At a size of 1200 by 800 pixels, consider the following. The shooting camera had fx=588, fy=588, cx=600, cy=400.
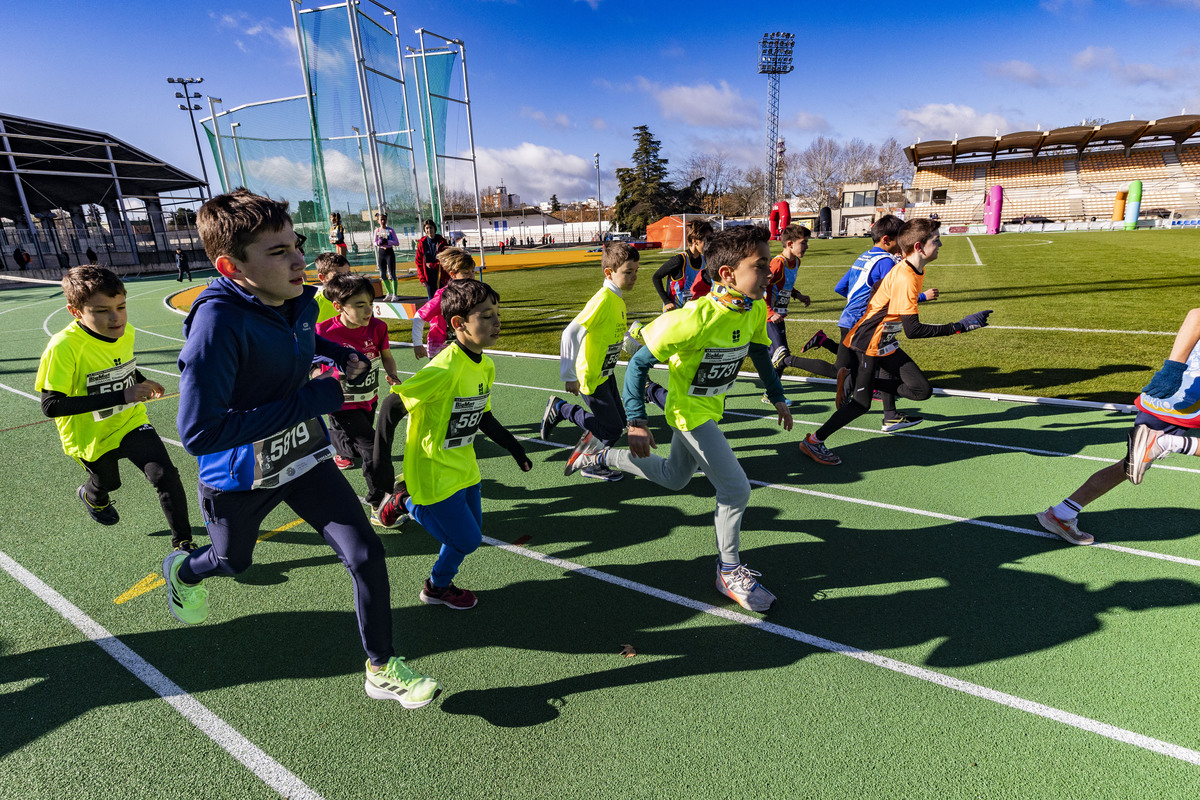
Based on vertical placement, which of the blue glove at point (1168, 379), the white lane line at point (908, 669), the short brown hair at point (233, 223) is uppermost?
the short brown hair at point (233, 223)

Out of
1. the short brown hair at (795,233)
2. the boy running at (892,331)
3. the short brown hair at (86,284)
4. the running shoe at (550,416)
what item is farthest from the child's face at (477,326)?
the short brown hair at (795,233)

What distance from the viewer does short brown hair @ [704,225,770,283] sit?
3.38m

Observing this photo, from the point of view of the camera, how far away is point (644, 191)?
74125 mm

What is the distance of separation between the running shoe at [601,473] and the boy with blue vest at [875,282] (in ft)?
8.99

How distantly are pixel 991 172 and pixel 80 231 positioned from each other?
284ft

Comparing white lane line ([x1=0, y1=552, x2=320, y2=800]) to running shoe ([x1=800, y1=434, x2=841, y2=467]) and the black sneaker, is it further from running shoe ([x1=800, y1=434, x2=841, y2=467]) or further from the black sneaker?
running shoe ([x1=800, y1=434, x2=841, y2=467])

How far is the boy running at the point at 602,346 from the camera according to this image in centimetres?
505

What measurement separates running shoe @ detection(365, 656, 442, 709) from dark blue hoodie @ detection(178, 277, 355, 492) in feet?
3.40

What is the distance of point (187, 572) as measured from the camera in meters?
2.98

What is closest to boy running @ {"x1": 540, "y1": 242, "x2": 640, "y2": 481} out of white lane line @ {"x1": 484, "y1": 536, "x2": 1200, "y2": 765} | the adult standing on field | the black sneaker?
white lane line @ {"x1": 484, "y1": 536, "x2": 1200, "y2": 765}

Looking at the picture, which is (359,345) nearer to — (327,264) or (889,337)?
(327,264)

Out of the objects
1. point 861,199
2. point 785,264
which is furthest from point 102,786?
point 861,199

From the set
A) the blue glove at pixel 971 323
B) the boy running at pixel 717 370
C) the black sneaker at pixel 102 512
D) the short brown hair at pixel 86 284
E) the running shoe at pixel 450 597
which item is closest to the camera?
the boy running at pixel 717 370

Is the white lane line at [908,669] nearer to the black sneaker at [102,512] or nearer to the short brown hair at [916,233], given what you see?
the black sneaker at [102,512]
